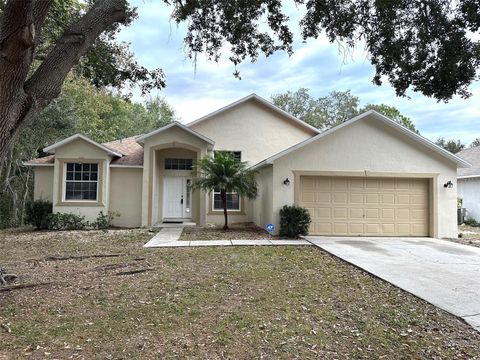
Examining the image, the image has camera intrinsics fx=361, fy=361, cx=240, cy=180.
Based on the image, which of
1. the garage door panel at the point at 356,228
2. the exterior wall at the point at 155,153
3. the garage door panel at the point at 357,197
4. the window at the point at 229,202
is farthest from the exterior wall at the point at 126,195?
the garage door panel at the point at 357,197

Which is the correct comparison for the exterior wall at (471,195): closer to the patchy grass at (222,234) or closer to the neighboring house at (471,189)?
the neighboring house at (471,189)

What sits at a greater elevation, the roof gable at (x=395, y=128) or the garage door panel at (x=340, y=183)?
the roof gable at (x=395, y=128)

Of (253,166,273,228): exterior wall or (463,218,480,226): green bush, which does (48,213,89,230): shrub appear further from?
(463,218,480,226): green bush

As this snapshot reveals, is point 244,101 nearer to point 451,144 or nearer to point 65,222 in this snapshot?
point 65,222

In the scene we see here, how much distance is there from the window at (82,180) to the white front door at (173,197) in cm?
354

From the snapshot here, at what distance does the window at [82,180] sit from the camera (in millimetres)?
16047

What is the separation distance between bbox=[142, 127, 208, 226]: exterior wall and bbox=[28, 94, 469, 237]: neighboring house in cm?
5

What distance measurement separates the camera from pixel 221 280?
7.09 meters

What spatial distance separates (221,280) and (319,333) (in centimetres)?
282

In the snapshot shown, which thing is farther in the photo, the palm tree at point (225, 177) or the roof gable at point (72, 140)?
the roof gable at point (72, 140)

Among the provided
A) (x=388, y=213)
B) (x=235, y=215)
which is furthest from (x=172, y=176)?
(x=388, y=213)

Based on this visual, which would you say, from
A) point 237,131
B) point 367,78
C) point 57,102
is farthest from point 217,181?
point 57,102

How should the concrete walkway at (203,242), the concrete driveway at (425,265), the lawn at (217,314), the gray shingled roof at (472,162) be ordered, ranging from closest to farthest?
the lawn at (217,314) → the concrete driveway at (425,265) → the concrete walkway at (203,242) → the gray shingled roof at (472,162)

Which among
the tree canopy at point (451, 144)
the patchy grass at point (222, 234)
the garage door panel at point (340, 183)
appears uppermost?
the tree canopy at point (451, 144)
